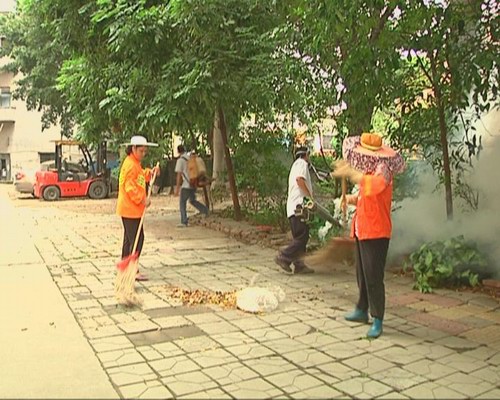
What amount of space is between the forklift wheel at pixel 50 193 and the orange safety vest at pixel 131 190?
16.2 m

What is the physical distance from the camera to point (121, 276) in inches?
244

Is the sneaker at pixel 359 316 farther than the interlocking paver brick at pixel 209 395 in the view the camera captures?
Yes

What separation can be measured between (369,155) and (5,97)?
3980 cm

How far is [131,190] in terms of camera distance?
22.3 ft

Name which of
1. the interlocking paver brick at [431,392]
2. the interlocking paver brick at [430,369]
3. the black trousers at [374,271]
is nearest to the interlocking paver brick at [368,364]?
the interlocking paver brick at [430,369]

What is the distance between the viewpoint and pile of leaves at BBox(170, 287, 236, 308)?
245 inches

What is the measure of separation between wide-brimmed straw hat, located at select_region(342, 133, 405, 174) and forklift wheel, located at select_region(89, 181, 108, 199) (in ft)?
61.1

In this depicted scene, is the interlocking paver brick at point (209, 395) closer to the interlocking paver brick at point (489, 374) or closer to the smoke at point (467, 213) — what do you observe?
the interlocking paver brick at point (489, 374)

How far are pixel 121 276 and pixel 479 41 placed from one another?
4612 mm

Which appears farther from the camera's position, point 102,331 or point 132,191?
point 132,191

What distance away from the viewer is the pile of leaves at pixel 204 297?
621cm

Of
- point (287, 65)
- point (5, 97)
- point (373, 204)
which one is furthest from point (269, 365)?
point (5, 97)

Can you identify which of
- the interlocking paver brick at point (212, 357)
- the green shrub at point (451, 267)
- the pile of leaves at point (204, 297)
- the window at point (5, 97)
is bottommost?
the interlocking paver brick at point (212, 357)

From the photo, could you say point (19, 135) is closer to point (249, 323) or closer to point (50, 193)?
point (50, 193)
